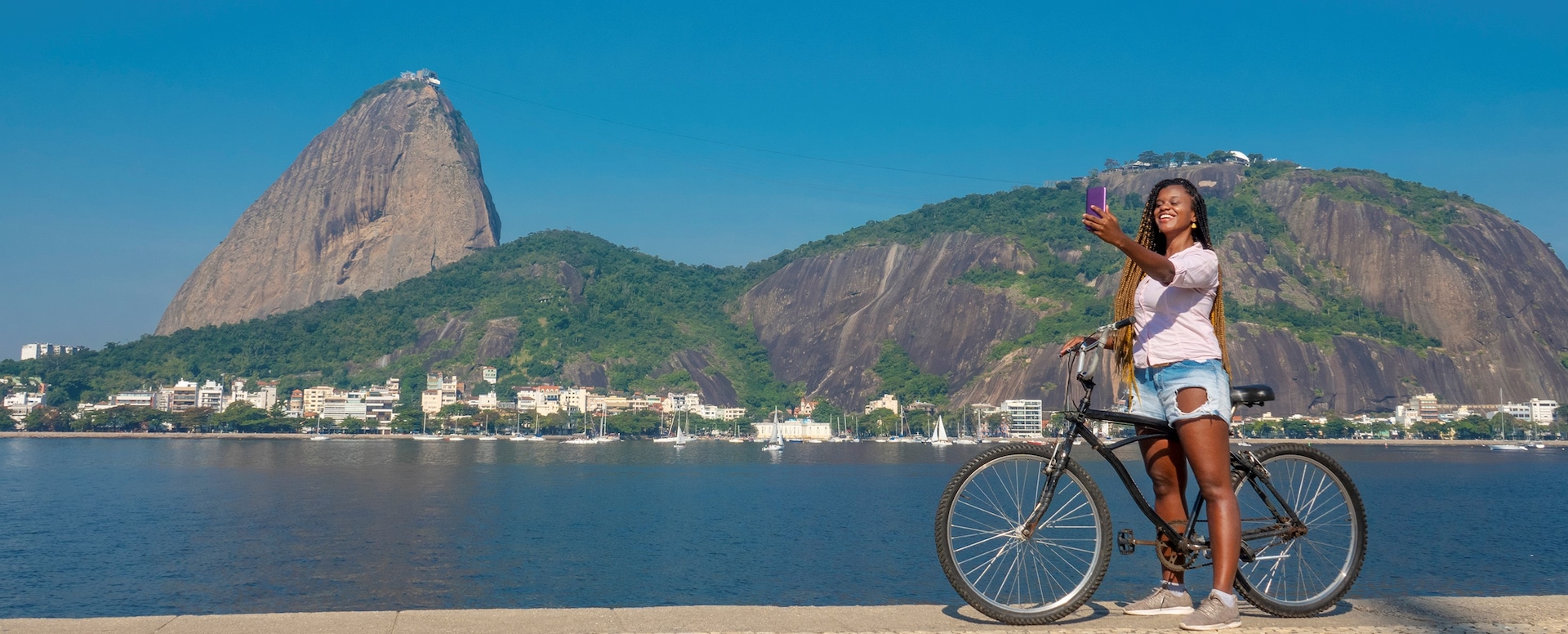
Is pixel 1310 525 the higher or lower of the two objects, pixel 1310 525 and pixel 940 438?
the higher

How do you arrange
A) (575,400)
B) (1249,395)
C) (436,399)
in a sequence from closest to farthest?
(1249,395)
(436,399)
(575,400)

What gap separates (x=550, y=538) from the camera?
117 ft

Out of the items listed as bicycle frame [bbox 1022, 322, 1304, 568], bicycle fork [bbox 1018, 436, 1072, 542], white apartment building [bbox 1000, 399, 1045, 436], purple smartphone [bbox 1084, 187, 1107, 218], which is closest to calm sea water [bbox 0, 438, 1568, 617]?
bicycle frame [bbox 1022, 322, 1304, 568]

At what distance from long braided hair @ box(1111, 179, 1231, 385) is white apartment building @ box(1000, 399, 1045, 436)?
14897 cm

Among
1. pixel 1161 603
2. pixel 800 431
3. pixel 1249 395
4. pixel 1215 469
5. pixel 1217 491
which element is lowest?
pixel 800 431

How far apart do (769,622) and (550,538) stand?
3151 cm

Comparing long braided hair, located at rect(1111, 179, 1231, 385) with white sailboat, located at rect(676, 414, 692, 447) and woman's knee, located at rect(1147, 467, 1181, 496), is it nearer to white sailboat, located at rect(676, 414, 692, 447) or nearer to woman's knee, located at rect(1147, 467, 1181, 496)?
woman's knee, located at rect(1147, 467, 1181, 496)

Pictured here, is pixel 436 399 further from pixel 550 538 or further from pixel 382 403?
pixel 550 538

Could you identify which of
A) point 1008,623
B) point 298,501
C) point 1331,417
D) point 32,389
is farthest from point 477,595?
point 32,389

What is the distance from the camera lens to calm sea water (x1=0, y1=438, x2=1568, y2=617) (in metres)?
25.2

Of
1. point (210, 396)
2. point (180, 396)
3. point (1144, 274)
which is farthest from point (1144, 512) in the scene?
point (210, 396)

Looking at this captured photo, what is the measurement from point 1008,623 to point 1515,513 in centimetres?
5138

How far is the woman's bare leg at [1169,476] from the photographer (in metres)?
6.01

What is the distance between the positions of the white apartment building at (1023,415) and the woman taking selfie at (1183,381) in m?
149
